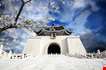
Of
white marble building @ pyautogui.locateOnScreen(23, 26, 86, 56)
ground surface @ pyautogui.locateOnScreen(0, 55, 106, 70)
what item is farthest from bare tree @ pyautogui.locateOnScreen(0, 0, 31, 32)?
white marble building @ pyautogui.locateOnScreen(23, 26, 86, 56)

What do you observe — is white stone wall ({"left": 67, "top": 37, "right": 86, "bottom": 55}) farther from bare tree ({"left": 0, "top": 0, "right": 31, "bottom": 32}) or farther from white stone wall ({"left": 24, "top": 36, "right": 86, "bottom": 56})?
bare tree ({"left": 0, "top": 0, "right": 31, "bottom": 32})

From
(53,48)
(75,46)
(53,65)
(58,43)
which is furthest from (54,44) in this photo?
(53,65)

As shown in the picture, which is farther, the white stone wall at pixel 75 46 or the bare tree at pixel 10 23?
the white stone wall at pixel 75 46

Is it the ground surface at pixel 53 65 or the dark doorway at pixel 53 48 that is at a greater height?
the dark doorway at pixel 53 48

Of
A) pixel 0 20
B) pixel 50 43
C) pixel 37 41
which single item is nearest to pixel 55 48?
pixel 50 43

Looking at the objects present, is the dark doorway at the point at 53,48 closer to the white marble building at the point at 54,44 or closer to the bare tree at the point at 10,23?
the white marble building at the point at 54,44

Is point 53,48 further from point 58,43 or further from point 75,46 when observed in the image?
point 75,46

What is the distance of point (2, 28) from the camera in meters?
6.09

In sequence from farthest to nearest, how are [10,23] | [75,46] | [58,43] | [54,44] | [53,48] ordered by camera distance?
1. [53,48]
2. [54,44]
3. [58,43]
4. [75,46]
5. [10,23]

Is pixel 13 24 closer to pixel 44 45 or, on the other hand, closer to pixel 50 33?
pixel 44 45

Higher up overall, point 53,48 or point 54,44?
point 54,44

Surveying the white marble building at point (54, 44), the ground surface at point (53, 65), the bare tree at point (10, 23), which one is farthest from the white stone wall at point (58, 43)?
the bare tree at point (10, 23)

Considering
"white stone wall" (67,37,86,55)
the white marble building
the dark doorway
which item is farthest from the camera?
the dark doorway

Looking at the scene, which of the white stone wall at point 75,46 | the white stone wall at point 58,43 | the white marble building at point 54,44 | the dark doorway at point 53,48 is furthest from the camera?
the dark doorway at point 53,48
